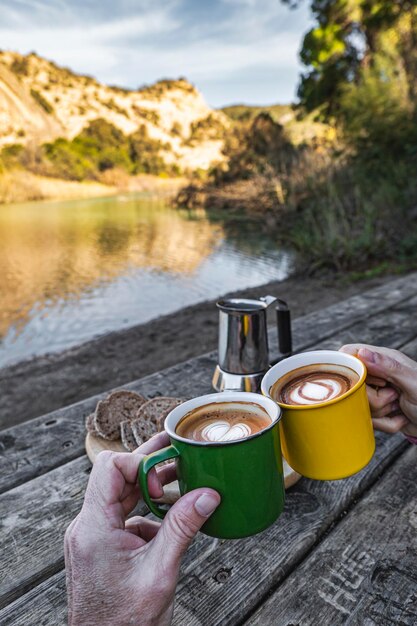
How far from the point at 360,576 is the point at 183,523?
13.1 inches

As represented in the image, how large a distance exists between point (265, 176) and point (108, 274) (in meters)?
6.67

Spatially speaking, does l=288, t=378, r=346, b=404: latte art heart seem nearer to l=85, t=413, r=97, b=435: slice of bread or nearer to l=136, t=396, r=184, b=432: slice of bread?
l=136, t=396, r=184, b=432: slice of bread

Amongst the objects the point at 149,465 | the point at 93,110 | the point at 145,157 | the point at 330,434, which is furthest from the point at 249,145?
the point at 93,110

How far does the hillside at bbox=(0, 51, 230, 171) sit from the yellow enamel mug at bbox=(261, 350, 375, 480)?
54.2 metres

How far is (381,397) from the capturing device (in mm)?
838

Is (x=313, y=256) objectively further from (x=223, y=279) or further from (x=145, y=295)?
(x=145, y=295)

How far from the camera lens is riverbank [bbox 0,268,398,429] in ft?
11.4

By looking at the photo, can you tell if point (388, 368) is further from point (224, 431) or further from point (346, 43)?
point (346, 43)

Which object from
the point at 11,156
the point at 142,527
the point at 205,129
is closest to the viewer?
the point at 142,527

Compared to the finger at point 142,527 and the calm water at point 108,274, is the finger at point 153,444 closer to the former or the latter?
the finger at point 142,527

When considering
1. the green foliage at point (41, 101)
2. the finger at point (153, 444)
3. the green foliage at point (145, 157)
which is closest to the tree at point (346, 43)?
the finger at point (153, 444)

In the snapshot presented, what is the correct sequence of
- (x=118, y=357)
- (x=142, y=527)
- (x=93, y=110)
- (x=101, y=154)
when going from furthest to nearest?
(x=93, y=110) < (x=101, y=154) < (x=118, y=357) < (x=142, y=527)

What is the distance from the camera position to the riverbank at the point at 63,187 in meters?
25.7

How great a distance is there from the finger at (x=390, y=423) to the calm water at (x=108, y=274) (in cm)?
443
